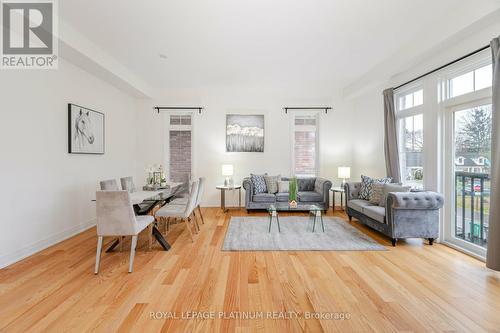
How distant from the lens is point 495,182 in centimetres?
248

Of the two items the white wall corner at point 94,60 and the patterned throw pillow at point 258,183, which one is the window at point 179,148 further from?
the patterned throw pillow at point 258,183

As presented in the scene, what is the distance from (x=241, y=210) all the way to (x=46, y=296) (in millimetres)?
3950

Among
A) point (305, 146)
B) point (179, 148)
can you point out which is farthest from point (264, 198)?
point (179, 148)

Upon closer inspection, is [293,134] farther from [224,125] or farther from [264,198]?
[264,198]

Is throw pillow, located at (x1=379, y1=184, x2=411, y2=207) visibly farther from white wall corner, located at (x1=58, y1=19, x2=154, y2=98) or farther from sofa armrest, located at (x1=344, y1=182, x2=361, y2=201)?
white wall corner, located at (x1=58, y1=19, x2=154, y2=98)

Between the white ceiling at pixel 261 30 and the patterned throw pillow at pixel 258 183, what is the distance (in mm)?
2350

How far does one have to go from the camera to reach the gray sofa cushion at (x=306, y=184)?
578cm

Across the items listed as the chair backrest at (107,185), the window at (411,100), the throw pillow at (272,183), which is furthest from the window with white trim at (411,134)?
the chair backrest at (107,185)

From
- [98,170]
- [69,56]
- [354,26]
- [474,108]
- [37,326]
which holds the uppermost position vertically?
[354,26]

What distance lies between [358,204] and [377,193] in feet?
Answer: 1.23

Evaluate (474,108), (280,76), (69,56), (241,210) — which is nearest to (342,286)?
(474,108)

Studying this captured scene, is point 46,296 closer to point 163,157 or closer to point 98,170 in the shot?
point 98,170

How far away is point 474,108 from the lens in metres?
3.13

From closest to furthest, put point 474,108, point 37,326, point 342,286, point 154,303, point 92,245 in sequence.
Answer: point 37,326, point 154,303, point 342,286, point 474,108, point 92,245
